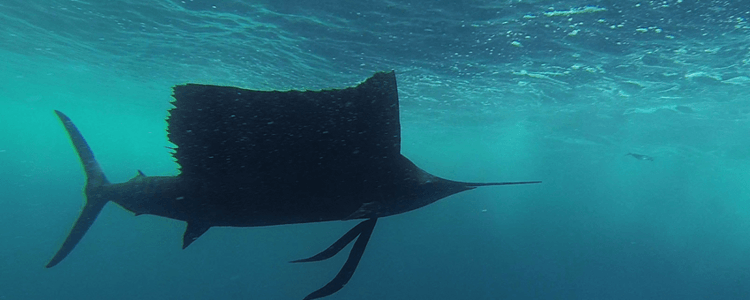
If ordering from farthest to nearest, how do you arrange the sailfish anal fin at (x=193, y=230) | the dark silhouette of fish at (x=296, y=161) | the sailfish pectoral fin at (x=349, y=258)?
the sailfish anal fin at (x=193, y=230) → the sailfish pectoral fin at (x=349, y=258) → the dark silhouette of fish at (x=296, y=161)

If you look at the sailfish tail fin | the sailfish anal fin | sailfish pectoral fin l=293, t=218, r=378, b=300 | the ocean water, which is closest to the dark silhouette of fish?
sailfish pectoral fin l=293, t=218, r=378, b=300

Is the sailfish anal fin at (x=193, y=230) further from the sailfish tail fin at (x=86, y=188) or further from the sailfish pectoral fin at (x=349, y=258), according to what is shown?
the sailfish tail fin at (x=86, y=188)

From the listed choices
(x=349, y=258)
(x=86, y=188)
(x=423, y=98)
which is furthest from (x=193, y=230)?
(x=423, y=98)

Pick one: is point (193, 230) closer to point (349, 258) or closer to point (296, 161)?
point (296, 161)

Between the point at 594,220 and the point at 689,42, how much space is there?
3715 centimetres

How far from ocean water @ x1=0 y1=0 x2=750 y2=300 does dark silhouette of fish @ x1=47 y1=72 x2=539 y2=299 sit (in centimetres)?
631

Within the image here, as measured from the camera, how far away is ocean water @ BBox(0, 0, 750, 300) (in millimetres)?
11383

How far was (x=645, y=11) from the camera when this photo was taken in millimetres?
9305

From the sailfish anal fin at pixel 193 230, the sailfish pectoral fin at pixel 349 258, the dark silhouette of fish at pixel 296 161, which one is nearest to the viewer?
the dark silhouette of fish at pixel 296 161

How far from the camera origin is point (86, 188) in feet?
13.8

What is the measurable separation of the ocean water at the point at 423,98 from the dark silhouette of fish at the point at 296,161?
20.7 ft

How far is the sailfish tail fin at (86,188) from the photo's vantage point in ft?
13.5

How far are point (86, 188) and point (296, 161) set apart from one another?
3.22 metres

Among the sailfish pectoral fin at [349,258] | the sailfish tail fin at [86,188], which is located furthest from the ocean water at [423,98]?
the sailfish pectoral fin at [349,258]
